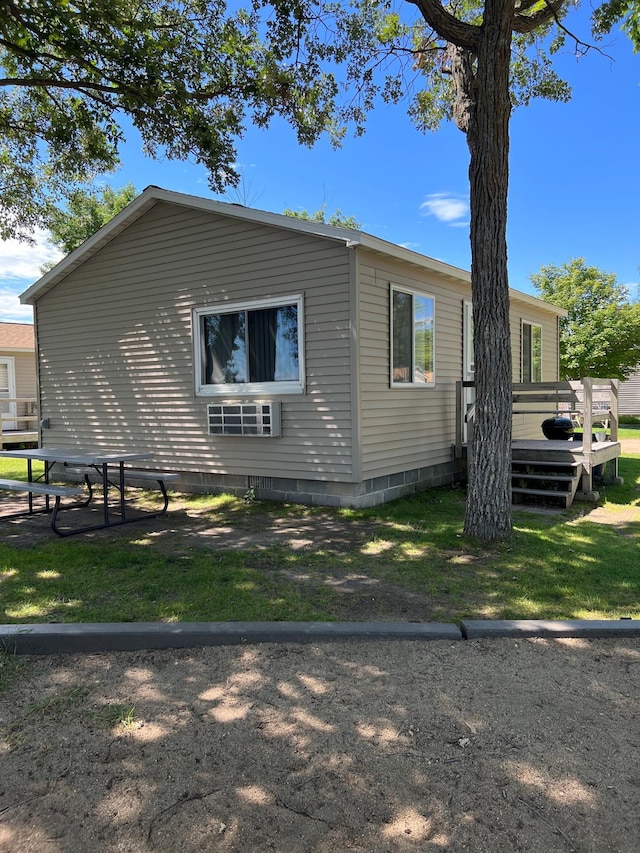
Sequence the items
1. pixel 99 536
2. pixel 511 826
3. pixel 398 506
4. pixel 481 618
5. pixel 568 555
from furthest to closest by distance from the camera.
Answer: pixel 398 506 < pixel 99 536 < pixel 568 555 < pixel 481 618 < pixel 511 826

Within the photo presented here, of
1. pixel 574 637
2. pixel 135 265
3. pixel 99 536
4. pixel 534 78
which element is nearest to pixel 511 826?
pixel 574 637

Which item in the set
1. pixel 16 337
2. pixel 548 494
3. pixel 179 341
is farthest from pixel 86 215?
pixel 548 494

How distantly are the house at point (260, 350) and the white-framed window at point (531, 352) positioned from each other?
2946mm

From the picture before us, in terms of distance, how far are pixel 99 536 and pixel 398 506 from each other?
355 centimetres

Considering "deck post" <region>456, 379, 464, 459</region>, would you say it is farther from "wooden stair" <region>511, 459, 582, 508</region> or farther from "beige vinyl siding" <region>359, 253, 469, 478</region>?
"wooden stair" <region>511, 459, 582, 508</region>

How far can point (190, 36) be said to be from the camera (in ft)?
24.5

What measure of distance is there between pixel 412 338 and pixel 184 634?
224 inches

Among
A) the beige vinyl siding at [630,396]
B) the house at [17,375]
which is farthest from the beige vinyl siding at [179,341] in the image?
the beige vinyl siding at [630,396]

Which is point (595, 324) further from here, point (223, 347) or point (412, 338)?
point (223, 347)

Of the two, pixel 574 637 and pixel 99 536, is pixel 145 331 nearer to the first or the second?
pixel 99 536

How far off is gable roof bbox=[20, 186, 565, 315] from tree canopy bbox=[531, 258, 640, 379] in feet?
49.1

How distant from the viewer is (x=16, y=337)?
18812mm

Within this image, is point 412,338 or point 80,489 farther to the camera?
point 412,338

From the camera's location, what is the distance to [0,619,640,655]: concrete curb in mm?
3150
